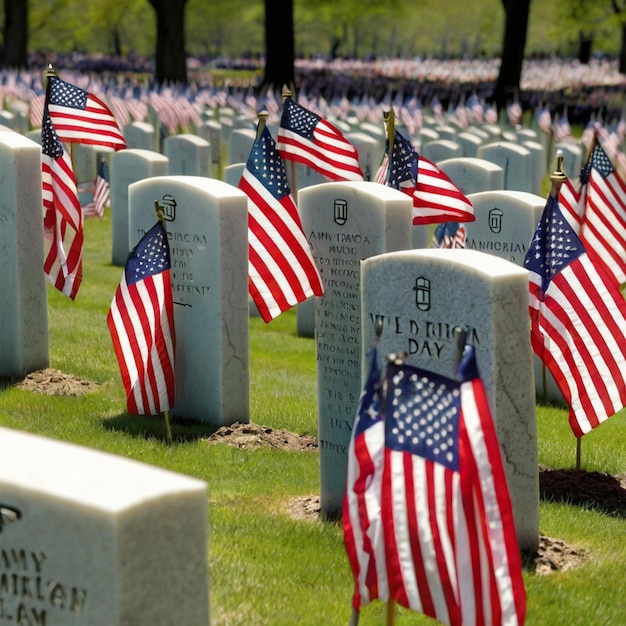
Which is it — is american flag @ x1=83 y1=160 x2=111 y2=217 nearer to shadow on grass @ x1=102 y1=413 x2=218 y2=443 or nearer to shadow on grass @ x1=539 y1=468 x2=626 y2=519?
shadow on grass @ x1=102 y1=413 x2=218 y2=443

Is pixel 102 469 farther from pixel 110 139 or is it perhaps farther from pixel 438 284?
pixel 110 139

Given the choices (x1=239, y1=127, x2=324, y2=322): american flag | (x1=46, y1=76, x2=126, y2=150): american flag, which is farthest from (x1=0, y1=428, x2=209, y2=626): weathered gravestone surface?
(x1=46, y1=76, x2=126, y2=150): american flag

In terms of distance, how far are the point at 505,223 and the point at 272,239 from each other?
89.4 inches

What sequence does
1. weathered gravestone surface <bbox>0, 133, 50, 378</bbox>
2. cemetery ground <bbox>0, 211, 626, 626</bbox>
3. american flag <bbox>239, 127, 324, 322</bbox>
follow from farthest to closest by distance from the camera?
weathered gravestone surface <bbox>0, 133, 50, 378</bbox>
american flag <bbox>239, 127, 324, 322</bbox>
cemetery ground <bbox>0, 211, 626, 626</bbox>

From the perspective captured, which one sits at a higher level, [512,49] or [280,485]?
[512,49]

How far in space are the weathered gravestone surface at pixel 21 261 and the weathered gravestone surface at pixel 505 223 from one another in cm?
308

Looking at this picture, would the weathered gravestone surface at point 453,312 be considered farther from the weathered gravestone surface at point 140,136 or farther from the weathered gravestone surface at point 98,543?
the weathered gravestone surface at point 140,136

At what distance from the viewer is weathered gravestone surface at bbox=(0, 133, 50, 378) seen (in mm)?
9016

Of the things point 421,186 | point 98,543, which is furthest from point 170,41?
point 98,543

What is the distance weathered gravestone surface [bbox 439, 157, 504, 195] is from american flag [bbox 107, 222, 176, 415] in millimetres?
5148

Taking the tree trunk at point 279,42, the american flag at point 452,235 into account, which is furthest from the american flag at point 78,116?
the tree trunk at point 279,42

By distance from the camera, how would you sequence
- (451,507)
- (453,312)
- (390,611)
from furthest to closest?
(453,312), (390,611), (451,507)

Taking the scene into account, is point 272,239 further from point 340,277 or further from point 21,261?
point 21,261

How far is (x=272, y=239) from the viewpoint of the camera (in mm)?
7930
